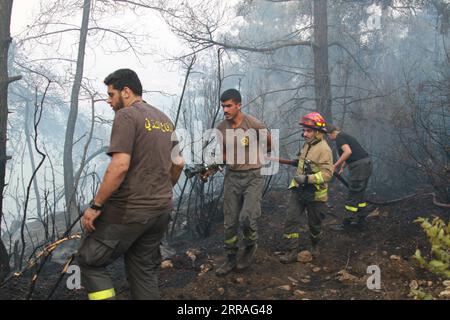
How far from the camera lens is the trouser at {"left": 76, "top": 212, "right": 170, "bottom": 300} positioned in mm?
2758

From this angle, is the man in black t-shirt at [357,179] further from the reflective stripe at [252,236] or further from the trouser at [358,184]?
the reflective stripe at [252,236]

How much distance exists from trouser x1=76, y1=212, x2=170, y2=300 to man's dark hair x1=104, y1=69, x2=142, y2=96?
3.23 ft

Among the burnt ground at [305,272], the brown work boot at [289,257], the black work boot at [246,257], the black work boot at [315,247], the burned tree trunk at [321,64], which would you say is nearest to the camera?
the burnt ground at [305,272]

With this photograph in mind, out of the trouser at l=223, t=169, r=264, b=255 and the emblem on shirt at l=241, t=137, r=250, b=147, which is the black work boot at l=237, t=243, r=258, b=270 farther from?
the emblem on shirt at l=241, t=137, r=250, b=147

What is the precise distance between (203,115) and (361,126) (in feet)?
18.9

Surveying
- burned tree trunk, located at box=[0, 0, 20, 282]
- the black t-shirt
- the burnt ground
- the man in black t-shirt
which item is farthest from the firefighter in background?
burned tree trunk, located at box=[0, 0, 20, 282]

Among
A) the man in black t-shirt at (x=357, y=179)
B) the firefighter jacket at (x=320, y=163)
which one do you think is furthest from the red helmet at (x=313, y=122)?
the man in black t-shirt at (x=357, y=179)

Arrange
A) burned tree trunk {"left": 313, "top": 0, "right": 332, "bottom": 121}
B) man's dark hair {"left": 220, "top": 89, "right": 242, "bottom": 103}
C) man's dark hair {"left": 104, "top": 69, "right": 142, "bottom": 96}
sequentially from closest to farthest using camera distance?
man's dark hair {"left": 104, "top": 69, "right": 142, "bottom": 96}, man's dark hair {"left": 220, "top": 89, "right": 242, "bottom": 103}, burned tree trunk {"left": 313, "top": 0, "right": 332, "bottom": 121}

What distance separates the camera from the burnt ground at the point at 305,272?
398 cm

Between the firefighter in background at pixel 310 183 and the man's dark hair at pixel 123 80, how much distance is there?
7.45 ft

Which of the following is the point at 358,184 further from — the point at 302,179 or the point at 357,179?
the point at 302,179
